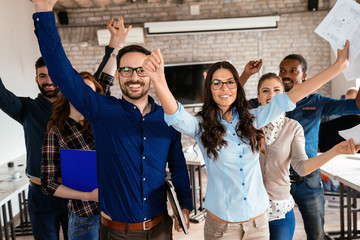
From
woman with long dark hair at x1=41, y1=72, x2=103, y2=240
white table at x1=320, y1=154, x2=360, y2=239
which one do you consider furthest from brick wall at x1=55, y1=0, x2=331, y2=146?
woman with long dark hair at x1=41, y1=72, x2=103, y2=240

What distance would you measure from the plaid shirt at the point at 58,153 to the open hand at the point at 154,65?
75 cm

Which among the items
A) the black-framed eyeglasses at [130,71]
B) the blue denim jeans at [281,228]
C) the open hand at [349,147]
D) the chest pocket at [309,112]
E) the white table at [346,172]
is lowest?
the blue denim jeans at [281,228]

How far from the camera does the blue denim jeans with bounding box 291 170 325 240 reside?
7.28 ft

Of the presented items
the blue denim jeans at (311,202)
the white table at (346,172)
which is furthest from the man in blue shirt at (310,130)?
the white table at (346,172)

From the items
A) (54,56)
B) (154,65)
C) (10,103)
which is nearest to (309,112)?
(154,65)

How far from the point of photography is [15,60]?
4965 mm

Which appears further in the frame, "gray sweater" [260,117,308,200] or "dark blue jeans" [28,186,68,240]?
"dark blue jeans" [28,186,68,240]

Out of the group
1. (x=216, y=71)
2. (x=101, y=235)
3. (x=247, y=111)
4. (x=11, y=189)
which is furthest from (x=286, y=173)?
(x=11, y=189)

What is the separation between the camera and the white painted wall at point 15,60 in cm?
447

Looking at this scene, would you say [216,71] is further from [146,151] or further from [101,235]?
[101,235]

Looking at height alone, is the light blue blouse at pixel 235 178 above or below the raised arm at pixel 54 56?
below

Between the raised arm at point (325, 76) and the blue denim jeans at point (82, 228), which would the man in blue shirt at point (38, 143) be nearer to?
the blue denim jeans at point (82, 228)

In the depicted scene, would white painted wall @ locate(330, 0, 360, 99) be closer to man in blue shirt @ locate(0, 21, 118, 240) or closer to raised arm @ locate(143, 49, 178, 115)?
man in blue shirt @ locate(0, 21, 118, 240)

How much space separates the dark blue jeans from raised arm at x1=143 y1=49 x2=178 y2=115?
1.23 metres
